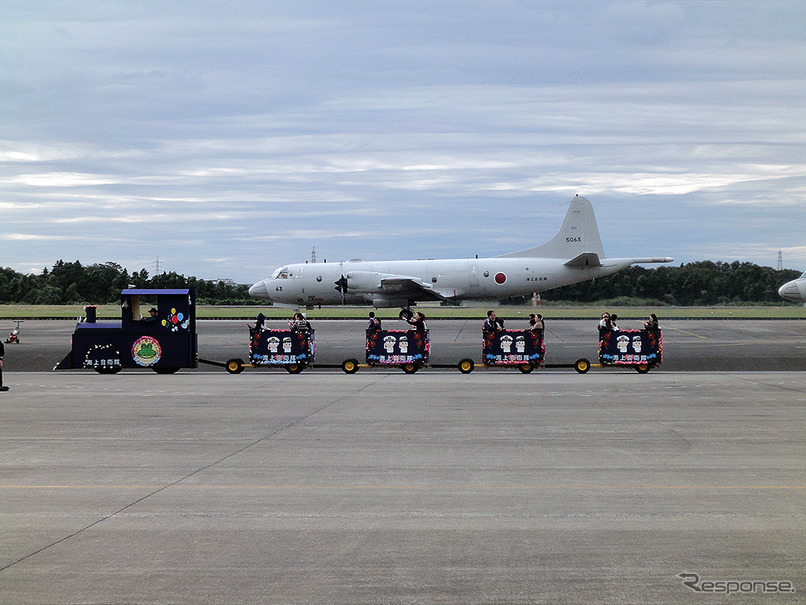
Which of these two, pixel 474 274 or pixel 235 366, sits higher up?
pixel 474 274

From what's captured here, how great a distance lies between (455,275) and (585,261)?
33.6 ft

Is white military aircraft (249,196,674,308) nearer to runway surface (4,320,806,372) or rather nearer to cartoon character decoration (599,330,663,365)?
runway surface (4,320,806,372)

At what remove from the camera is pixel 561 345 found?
36.7 metres

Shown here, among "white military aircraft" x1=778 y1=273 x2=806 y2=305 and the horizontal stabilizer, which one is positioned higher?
the horizontal stabilizer

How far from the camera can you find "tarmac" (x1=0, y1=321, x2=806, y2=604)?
21.3ft

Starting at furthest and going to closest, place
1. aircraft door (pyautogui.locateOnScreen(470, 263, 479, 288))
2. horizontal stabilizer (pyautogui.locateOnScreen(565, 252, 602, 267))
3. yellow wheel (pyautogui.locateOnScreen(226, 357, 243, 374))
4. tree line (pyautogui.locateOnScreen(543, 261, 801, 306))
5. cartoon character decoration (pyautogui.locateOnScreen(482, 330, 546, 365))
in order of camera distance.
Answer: tree line (pyautogui.locateOnScreen(543, 261, 801, 306))
aircraft door (pyautogui.locateOnScreen(470, 263, 479, 288))
horizontal stabilizer (pyautogui.locateOnScreen(565, 252, 602, 267))
yellow wheel (pyautogui.locateOnScreen(226, 357, 243, 374))
cartoon character decoration (pyautogui.locateOnScreen(482, 330, 546, 365))

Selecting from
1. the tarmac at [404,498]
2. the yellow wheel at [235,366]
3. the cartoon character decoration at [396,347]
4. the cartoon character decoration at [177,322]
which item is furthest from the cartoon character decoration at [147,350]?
the cartoon character decoration at [396,347]

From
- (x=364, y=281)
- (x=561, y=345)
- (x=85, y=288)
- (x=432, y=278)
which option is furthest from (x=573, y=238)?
(x=85, y=288)

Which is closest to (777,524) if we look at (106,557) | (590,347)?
(106,557)

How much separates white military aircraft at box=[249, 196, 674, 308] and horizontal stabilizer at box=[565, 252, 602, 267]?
156 millimetres

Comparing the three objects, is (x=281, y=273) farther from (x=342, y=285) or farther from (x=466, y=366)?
(x=466, y=366)

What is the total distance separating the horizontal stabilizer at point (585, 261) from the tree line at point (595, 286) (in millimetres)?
26336

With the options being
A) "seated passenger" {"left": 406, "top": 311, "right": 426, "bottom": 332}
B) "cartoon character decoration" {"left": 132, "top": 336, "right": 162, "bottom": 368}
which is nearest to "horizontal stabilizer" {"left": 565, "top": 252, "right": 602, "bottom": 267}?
"seated passenger" {"left": 406, "top": 311, "right": 426, "bottom": 332}

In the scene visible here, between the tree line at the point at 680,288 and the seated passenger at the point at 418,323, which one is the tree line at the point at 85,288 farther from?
the seated passenger at the point at 418,323
